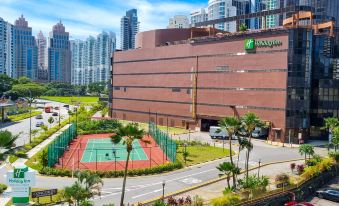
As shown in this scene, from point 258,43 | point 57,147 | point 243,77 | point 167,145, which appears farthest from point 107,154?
point 258,43

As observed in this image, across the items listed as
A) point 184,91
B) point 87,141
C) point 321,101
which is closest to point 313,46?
point 321,101

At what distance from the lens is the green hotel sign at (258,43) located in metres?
81.4

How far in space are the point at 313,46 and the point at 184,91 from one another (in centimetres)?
3459

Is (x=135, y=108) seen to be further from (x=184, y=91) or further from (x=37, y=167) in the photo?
(x=37, y=167)

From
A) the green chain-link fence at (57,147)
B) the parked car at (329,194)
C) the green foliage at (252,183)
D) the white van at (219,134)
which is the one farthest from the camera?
the white van at (219,134)

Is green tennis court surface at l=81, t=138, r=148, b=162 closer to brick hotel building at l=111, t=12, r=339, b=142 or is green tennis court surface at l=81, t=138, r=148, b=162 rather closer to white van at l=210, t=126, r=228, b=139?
white van at l=210, t=126, r=228, b=139

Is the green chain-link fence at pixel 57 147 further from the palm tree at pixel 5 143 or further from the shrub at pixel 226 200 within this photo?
the shrub at pixel 226 200

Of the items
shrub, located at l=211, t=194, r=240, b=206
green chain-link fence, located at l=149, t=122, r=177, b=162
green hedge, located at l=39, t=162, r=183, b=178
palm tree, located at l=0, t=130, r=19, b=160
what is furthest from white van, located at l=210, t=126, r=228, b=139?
palm tree, located at l=0, t=130, r=19, b=160

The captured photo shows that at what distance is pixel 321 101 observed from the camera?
277ft

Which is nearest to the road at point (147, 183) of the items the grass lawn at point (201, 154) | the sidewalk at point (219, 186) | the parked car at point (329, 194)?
the sidewalk at point (219, 186)

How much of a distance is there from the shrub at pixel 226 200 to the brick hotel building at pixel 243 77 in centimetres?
4733

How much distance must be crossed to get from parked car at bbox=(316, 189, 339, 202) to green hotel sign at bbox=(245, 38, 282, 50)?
42.5m

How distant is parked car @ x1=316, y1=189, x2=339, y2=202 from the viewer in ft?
141

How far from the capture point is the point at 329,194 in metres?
43.4
